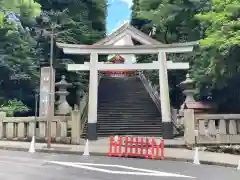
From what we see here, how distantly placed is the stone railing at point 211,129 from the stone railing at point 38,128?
19.4ft

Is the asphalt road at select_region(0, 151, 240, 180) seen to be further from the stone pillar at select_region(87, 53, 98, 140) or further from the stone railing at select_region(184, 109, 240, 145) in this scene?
the stone pillar at select_region(87, 53, 98, 140)

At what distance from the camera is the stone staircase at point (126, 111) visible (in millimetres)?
25094

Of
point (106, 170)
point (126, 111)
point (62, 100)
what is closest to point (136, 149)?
point (106, 170)

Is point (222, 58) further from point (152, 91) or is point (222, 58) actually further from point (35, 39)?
point (35, 39)

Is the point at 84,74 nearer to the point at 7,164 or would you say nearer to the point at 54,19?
the point at 54,19

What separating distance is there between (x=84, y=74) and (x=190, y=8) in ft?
37.5

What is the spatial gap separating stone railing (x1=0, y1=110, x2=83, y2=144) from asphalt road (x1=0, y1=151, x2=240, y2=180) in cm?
642

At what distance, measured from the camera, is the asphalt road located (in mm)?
10672

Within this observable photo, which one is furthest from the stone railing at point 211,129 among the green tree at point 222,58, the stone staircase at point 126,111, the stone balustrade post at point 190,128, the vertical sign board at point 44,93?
the vertical sign board at point 44,93

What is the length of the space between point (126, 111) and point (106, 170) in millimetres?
Answer: 16193

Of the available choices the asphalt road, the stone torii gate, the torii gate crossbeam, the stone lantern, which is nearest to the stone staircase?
the torii gate crossbeam

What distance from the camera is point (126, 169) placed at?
1248cm

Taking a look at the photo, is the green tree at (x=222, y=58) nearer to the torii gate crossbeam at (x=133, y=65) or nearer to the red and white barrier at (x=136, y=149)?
the torii gate crossbeam at (x=133, y=65)

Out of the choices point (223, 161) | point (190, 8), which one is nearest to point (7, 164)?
point (223, 161)
